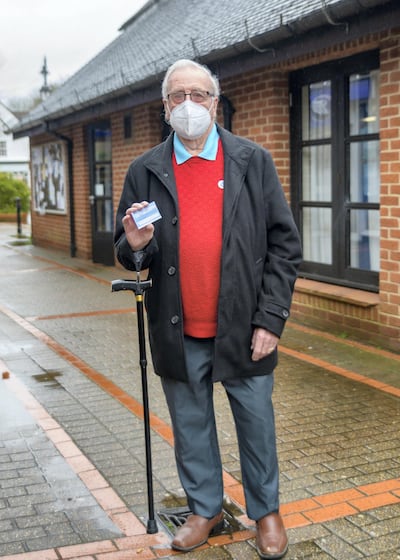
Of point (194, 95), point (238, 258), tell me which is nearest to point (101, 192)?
point (194, 95)

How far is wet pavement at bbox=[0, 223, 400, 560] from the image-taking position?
3650mm

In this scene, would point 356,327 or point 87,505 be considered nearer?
Answer: point 87,505

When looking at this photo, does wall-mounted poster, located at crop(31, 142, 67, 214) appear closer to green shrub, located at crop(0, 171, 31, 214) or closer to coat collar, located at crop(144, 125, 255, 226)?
coat collar, located at crop(144, 125, 255, 226)

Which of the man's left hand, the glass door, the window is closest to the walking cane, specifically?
the man's left hand

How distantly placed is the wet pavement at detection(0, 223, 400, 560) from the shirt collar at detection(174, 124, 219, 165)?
1.70 metres

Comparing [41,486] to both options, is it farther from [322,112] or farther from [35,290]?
[35,290]

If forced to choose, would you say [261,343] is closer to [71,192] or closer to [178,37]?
[178,37]

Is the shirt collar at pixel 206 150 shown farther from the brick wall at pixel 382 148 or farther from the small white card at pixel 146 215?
the brick wall at pixel 382 148

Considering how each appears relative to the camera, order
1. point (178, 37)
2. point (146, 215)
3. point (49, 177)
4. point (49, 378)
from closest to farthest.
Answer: point (146, 215) → point (49, 378) → point (178, 37) → point (49, 177)

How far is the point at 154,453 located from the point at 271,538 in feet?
4.70

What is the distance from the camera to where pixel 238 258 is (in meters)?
3.39

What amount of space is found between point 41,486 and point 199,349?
4.67 feet

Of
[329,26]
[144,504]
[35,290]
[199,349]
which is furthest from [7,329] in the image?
[199,349]

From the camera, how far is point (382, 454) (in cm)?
468
